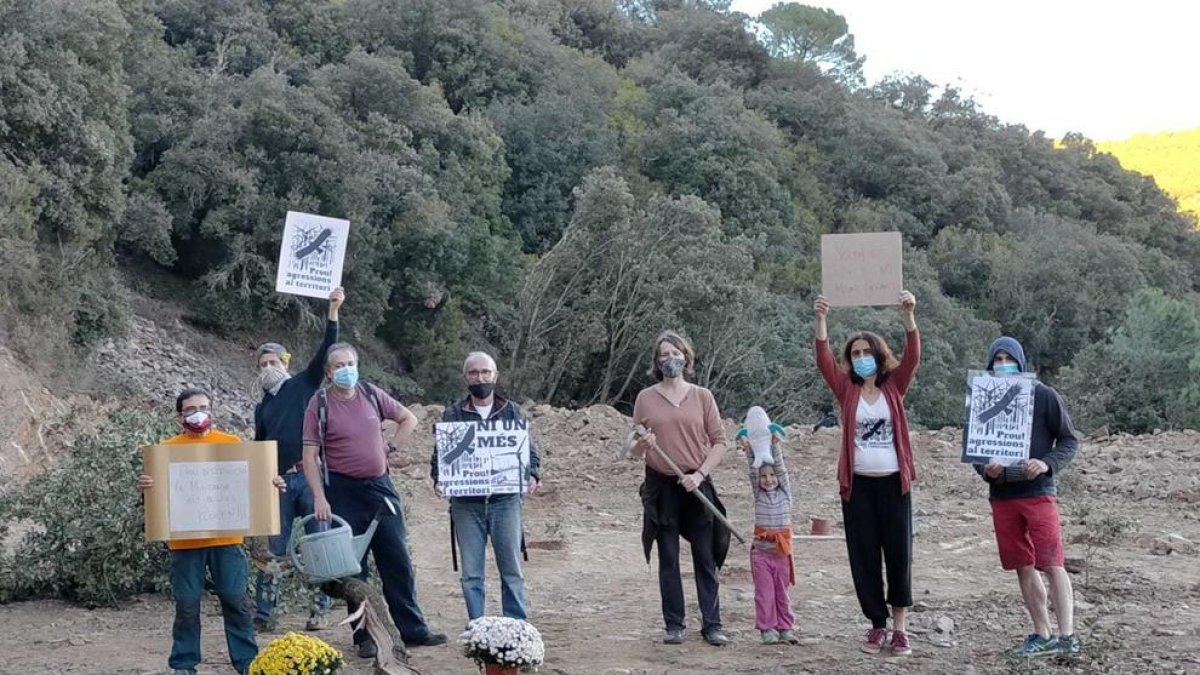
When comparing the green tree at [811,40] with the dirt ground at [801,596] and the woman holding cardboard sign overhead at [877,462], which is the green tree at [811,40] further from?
the woman holding cardboard sign overhead at [877,462]

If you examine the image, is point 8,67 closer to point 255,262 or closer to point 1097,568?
point 255,262

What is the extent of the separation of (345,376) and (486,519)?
1.09 meters

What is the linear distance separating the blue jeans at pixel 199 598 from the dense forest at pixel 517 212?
18.3m

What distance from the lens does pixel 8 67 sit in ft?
76.9

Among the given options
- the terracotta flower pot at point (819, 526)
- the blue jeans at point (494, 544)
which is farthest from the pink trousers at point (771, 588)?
the terracotta flower pot at point (819, 526)

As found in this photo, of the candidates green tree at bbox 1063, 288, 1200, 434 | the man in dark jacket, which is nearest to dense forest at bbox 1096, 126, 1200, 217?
green tree at bbox 1063, 288, 1200, 434

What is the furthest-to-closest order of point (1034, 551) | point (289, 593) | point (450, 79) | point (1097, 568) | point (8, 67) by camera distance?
point (450, 79), point (8, 67), point (1097, 568), point (289, 593), point (1034, 551)

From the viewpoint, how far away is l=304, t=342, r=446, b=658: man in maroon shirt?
6426mm

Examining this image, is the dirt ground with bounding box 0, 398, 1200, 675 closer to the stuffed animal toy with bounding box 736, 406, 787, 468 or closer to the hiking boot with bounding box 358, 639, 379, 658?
the hiking boot with bounding box 358, 639, 379, 658

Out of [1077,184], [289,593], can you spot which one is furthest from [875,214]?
[289,593]

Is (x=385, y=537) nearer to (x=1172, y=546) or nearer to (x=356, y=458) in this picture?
(x=356, y=458)

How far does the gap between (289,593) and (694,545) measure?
Answer: 9.45 feet

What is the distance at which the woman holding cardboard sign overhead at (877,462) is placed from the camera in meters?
6.45

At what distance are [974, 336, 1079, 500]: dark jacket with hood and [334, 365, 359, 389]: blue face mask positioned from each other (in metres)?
3.24
